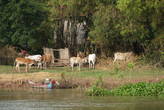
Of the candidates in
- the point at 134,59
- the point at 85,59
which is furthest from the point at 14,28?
the point at 134,59

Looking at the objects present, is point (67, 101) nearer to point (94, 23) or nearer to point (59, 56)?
point (94, 23)

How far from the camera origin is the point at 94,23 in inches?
1490

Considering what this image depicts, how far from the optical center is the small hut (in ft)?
130

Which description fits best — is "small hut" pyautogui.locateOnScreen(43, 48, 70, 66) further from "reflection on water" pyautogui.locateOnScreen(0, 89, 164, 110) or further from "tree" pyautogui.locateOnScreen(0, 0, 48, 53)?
"reflection on water" pyautogui.locateOnScreen(0, 89, 164, 110)

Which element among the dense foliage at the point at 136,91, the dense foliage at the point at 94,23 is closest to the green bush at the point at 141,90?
the dense foliage at the point at 136,91

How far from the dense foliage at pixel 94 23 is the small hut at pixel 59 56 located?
836 mm

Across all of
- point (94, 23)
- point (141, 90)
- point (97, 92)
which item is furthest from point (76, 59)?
point (141, 90)

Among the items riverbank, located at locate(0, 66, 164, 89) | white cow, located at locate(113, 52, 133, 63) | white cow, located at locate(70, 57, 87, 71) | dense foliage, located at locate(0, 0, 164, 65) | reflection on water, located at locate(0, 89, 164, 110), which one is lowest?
reflection on water, located at locate(0, 89, 164, 110)

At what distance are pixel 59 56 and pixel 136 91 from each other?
1720 cm

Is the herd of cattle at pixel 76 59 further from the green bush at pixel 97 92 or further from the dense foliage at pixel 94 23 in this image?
the green bush at pixel 97 92

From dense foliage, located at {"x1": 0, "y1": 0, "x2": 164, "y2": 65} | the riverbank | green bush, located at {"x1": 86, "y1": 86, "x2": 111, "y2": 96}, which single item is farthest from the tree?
green bush, located at {"x1": 86, "y1": 86, "x2": 111, "y2": 96}

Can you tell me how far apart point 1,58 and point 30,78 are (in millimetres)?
9552

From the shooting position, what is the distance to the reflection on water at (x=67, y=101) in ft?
69.4

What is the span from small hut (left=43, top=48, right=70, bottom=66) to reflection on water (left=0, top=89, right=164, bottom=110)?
12743 millimetres
